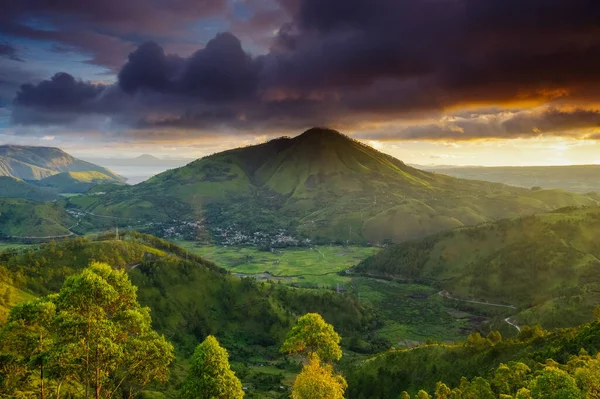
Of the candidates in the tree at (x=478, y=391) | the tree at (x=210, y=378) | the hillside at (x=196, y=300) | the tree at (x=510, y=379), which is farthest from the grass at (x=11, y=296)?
the tree at (x=510, y=379)

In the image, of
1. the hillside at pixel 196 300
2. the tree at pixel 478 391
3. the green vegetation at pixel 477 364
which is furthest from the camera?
the hillside at pixel 196 300

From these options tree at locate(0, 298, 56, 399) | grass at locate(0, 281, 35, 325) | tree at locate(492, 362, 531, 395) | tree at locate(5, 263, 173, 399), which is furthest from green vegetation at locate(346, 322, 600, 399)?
grass at locate(0, 281, 35, 325)

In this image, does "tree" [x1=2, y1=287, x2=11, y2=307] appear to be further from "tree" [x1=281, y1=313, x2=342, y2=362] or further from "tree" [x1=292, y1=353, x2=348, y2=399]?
"tree" [x1=292, y1=353, x2=348, y2=399]

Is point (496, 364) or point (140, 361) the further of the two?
point (496, 364)

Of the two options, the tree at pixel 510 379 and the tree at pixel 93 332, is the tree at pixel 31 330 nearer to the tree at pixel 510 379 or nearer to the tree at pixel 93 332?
the tree at pixel 93 332

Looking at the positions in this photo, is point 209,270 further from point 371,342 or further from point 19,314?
point 19,314

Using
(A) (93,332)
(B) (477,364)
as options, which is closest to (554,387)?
(A) (93,332)

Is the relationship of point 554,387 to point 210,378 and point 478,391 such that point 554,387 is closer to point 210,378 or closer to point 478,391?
point 478,391

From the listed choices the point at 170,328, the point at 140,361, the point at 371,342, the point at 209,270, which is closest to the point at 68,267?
the point at 170,328
